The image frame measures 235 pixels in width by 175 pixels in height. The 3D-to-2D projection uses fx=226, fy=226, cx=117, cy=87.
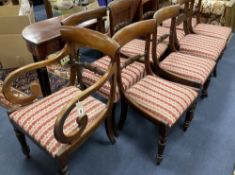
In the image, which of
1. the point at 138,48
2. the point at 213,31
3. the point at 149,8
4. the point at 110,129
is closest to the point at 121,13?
the point at 138,48

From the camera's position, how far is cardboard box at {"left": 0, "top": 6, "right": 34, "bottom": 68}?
6.95ft

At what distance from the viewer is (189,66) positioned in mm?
1699

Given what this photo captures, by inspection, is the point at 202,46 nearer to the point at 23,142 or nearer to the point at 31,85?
the point at 31,85

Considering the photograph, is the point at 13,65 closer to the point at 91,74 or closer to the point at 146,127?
the point at 91,74

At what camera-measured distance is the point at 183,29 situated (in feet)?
7.38

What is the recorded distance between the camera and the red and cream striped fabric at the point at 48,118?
112cm

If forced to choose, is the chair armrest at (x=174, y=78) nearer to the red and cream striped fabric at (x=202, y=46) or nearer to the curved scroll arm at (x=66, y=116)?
the red and cream striped fabric at (x=202, y=46)

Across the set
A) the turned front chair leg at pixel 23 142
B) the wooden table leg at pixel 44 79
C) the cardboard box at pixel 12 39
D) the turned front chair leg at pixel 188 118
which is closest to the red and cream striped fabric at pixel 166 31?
the turned front chair leg at pixel 188 118

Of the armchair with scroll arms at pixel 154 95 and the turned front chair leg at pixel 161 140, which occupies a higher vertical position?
the armchair with scroll arms at pixel 154 95

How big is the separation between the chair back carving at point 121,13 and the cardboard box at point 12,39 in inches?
35.6

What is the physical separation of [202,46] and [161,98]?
0.87 meters

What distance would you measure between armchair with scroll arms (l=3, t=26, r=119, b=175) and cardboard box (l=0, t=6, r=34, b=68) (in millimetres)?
1022

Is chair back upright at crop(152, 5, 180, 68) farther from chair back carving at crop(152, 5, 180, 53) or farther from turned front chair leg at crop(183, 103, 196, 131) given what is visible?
turned front chair leg at crop(183, 103, 196, 131)

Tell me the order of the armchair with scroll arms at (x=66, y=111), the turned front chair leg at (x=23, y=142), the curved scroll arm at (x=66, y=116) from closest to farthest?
the curved scroll arm at (x=66, y=116) → the armchair with scroll arms at (x=66, y=111) → the turned front chair leg at (x=23, y=142)
